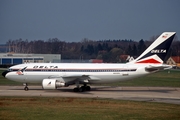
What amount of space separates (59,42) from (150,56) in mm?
152109

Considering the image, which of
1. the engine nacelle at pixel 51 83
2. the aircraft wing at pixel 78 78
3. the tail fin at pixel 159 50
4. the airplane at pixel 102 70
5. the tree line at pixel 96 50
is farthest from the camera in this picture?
the tree line at pixel 96 50

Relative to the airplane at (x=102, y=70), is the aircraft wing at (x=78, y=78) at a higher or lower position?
lower

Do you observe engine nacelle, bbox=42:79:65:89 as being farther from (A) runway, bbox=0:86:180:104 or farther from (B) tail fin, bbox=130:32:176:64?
(B) tail fin, bbox=130:32:176:64

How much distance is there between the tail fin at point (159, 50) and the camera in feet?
122

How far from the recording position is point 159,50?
3722 centimetres

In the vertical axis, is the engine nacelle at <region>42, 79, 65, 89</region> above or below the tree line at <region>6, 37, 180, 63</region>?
below

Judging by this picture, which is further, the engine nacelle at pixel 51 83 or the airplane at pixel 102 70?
the airplane at pixel 102 70

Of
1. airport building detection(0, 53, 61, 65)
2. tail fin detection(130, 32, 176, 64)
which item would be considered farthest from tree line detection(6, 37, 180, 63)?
tail fin detection(130, 32, 176, 64)

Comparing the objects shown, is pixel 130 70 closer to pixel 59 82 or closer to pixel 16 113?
pixel 59 82

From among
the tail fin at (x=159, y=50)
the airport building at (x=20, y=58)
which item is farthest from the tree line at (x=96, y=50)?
the tail fin at (x=159, y=50)

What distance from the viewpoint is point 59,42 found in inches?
7372

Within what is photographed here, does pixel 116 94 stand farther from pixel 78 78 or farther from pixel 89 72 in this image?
pixel 78 78

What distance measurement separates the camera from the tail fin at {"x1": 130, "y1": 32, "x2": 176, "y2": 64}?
3712 cm

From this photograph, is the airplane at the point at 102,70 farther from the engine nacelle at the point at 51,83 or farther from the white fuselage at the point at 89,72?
the engine nacelle at the point at 51,83
